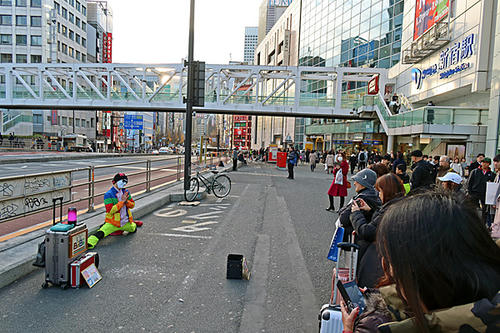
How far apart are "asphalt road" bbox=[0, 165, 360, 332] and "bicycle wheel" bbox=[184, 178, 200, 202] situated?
9.37 ft

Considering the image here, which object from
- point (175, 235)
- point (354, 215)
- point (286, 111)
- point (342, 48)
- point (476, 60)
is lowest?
point (175, 235)

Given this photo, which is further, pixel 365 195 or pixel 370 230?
pixel 365 195

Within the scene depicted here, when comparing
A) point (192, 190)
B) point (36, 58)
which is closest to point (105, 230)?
point (192, 190)

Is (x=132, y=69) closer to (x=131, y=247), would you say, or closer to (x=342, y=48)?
(x=342, y=48)

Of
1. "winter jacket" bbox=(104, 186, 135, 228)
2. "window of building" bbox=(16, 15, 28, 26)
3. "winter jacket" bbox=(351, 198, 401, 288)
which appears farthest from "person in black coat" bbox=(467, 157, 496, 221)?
"window of building" bbox=(16, 15, 28, 26)

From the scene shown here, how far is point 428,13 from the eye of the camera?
2523 cm

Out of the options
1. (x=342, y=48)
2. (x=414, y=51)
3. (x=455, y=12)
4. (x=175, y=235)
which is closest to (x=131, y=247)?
(x=175, y=235)

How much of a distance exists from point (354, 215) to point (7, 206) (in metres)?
5.00

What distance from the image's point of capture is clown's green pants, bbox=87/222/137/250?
5.60 metres

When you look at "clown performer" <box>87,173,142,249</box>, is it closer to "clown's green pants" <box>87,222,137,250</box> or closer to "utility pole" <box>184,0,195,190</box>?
"clown's green pants" <box>87,222,137,250</box>

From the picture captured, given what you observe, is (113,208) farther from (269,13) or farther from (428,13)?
(269,13)

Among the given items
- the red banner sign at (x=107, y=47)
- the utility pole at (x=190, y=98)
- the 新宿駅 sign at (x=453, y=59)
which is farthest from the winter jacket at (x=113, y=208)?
the red banner sign at (x=107, y=47)

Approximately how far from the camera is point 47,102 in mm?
34594

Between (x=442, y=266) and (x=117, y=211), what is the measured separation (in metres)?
6.03
